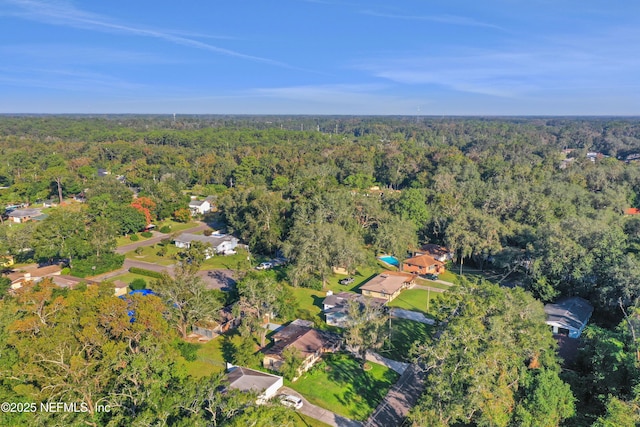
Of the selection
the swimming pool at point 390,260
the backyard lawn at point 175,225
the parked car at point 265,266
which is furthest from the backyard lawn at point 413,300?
the backyard lawn at point 175,225

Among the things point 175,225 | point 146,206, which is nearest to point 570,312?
point 175,225

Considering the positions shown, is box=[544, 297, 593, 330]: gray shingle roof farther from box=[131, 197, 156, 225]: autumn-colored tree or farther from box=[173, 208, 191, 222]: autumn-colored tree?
box=[131, 197, 156, 225]: autumn-colored tree

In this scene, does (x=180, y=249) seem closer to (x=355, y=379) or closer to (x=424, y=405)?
(x=355, y=379)

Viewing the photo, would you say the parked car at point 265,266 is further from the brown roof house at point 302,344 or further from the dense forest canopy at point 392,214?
the brown roof house at point 302,344

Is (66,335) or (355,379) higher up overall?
(66,335)

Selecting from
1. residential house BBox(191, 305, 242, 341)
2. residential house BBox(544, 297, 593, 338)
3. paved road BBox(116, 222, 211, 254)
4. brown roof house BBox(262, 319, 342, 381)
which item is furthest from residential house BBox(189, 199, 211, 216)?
residential house BBox(544, 297, 593, 338)

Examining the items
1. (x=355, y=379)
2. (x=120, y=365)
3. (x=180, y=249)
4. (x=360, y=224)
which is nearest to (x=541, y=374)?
(x=355, y=379)
